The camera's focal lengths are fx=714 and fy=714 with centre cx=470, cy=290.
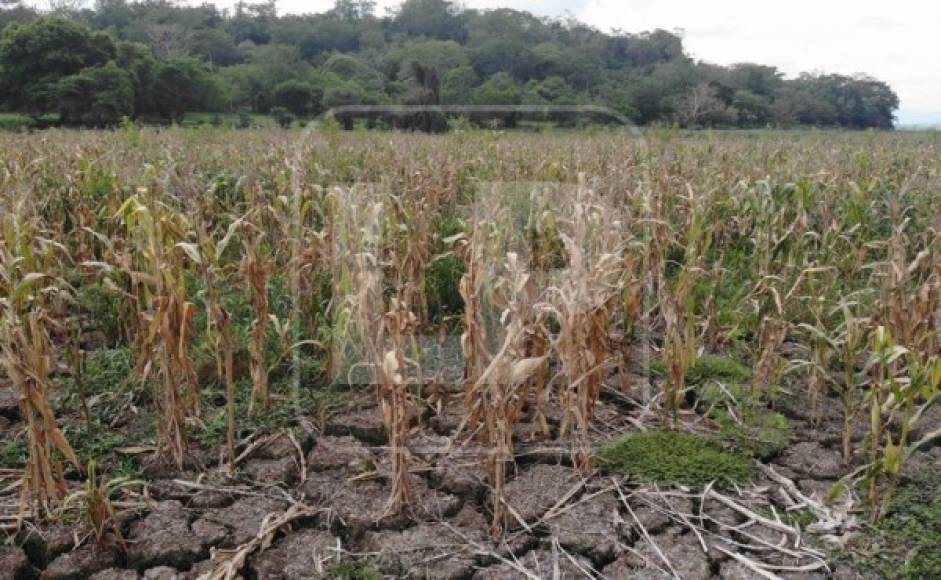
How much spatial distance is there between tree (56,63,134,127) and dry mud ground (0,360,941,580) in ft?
98.6

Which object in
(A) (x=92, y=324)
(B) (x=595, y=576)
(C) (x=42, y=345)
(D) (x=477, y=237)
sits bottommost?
(B) (x=595, y=576)

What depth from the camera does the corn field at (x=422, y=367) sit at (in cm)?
227

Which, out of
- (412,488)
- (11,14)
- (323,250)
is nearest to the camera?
(412,488)

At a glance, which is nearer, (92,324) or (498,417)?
(498,417)

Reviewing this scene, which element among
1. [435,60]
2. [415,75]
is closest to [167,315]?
[415,75]

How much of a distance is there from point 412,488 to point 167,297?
105 cm

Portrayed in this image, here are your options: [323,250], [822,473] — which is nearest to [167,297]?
[323,250]

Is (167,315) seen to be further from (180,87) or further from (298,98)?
(180,87)

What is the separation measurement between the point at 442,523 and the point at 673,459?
911mm

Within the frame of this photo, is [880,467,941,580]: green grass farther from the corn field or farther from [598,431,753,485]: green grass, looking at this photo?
[598,431,753,485]: green grass

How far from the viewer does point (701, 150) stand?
9.30 m

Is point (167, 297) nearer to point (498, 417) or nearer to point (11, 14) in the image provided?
point (498, 417)

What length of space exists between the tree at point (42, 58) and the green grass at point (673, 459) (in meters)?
34.8

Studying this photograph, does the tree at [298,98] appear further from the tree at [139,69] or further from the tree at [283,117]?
the tree at [139,69]
